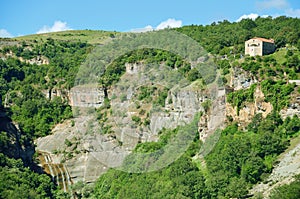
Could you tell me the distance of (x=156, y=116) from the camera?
86375mm

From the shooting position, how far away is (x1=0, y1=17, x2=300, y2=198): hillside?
6247 cm

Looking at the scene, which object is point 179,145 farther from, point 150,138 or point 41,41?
point 41,41

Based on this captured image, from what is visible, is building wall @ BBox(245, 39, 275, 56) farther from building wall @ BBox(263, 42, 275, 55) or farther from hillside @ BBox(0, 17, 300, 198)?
hillside @ BBox(0, 17, 300, 198)

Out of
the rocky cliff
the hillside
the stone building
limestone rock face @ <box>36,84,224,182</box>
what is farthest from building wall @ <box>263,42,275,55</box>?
limestone rock face @ <box>36,84,224,182</box>

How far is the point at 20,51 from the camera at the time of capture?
4904 inches

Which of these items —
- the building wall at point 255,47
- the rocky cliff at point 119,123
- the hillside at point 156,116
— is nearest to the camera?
the hillside at point 156,116

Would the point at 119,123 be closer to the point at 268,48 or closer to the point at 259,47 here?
the point at 259,47

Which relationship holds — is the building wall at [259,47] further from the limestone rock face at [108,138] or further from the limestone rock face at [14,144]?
the limestone rock face at [14,144]

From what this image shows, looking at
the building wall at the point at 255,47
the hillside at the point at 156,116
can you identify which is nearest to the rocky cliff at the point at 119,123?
the hillside at the point at 156,116

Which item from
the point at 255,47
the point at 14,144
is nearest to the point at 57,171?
the point at 14,144

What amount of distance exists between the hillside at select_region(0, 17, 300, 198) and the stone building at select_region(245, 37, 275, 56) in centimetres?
221

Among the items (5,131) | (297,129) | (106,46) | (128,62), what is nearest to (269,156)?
(297,129)

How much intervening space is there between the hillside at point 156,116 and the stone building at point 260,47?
221 centimetres

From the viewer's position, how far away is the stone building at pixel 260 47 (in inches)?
3095
